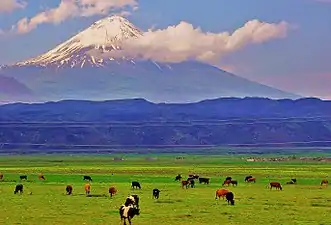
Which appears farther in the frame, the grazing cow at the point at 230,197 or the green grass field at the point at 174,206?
the grazing cow at the point at 230,197

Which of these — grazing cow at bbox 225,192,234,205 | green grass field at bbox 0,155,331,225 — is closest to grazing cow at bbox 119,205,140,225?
green grass field at bbox 0,155,331,225

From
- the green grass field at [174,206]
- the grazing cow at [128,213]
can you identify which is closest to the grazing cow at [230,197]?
the green grass field at [174,206]

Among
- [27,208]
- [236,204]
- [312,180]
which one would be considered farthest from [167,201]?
[312,180]

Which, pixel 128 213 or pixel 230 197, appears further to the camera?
pixel 230 197

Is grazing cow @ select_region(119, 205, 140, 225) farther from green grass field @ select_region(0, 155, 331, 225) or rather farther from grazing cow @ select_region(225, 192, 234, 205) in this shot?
grazing cow @ select_region(225, 192, 234, 205)

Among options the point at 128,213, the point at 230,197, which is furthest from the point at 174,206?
the point at 128,213

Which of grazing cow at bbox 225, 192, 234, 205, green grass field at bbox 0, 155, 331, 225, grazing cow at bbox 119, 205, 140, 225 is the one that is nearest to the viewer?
grazing cow at bbox 119, 205, 140, 225

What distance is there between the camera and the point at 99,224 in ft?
119

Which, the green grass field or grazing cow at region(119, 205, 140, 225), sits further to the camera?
the green grass field

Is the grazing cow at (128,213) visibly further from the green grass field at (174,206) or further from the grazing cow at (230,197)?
the grazing cow at (230,197)

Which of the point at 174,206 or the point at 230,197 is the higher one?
the point at 230,197

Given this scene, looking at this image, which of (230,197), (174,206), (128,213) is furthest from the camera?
(230,197)

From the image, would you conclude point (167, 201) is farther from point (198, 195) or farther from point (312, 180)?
point (312, 180)

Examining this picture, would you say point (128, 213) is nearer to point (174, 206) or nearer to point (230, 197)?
point (174, 206)
